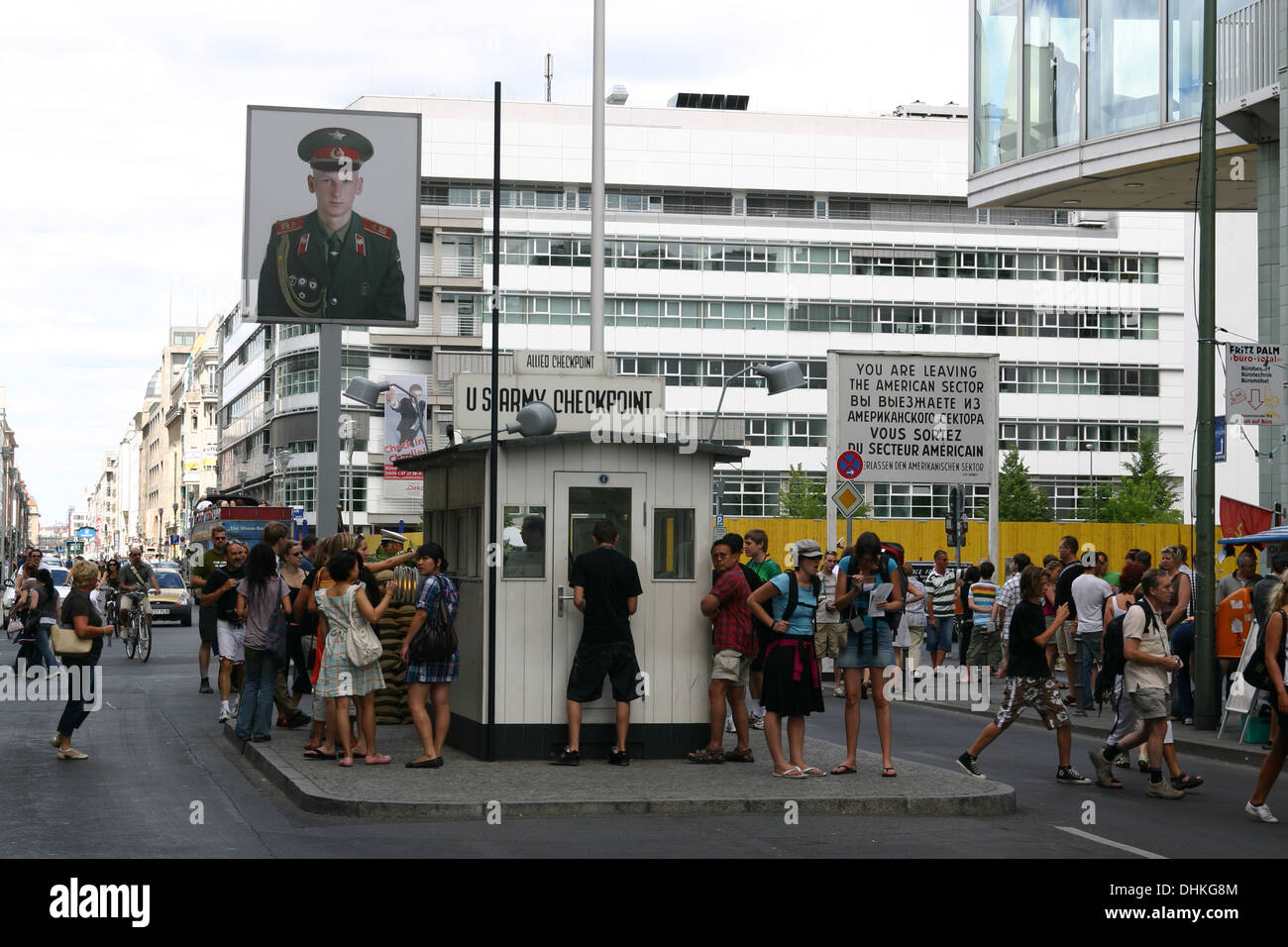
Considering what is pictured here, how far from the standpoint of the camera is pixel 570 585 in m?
13.2

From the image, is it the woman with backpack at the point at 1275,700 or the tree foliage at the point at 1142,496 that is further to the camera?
the tree foliage at the point at 1142,496

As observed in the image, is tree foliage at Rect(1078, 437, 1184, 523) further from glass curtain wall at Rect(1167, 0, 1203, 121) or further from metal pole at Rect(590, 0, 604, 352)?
metal pole at Rect(590, 0, 604, 352)

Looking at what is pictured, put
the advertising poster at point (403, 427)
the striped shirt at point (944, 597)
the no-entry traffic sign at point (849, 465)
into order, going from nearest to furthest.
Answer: the striped shirt at point (944, 597)
the no-entry traffic sign at point (849, 465)
the advertising poster at point (403, 427)

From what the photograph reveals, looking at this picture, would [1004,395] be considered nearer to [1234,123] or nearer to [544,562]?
[1234,123]

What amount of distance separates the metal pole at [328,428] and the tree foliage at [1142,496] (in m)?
54.5

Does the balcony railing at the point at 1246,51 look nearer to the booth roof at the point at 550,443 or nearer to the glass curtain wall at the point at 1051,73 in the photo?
the glass curtain wall at the point at 1051,73

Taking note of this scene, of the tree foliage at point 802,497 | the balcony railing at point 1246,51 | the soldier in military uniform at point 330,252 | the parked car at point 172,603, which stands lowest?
the parked car at point 172,603

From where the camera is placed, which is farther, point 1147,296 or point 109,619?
point 1147,296

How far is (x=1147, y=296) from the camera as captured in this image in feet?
265

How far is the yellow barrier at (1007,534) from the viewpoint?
6444cm

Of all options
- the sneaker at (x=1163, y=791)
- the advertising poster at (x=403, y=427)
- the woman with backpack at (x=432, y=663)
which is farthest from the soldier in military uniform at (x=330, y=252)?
the advertising poster at (x=403, y=427)

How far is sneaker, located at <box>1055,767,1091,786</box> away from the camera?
517 inches
